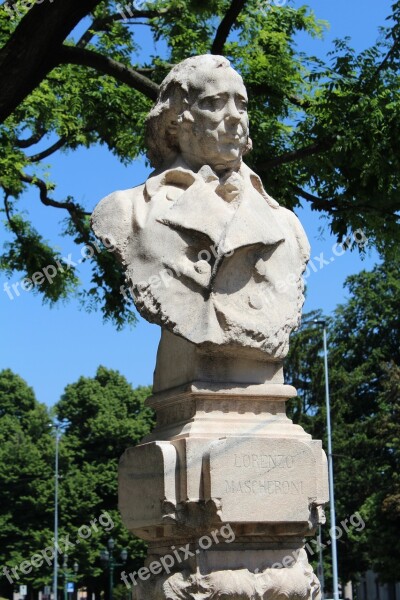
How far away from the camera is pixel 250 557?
711cm

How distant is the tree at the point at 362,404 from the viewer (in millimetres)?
38031

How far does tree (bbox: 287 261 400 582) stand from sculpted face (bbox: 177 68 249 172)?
A: 29.5m

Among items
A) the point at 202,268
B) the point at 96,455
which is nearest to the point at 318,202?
the point at 202,268

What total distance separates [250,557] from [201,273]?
1696mm

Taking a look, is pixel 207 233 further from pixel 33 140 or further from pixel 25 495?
pixel 25 495

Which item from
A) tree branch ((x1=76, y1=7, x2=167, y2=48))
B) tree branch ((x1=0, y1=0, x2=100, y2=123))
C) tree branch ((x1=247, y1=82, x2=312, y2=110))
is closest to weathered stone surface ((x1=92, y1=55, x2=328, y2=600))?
tree branch ((x1=0, y1=0, x2=100, y2=123))

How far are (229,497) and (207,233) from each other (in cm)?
159

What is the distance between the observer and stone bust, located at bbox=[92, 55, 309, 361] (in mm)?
7359

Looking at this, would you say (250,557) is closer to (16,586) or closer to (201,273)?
(201,273)

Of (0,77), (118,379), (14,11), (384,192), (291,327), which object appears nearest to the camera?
(291,327)

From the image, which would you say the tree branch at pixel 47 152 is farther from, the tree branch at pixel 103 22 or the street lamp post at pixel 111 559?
the street lamp post at pixel 111 559

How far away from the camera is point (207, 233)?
7418 millimetres

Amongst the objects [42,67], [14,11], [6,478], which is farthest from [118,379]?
[42,67]

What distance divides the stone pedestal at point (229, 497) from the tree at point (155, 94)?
227 inches
